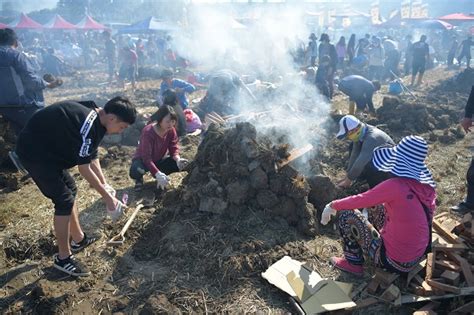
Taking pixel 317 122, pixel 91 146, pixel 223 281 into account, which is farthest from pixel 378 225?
pixel 317 122

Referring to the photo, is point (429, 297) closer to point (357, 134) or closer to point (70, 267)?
point (357, 134)

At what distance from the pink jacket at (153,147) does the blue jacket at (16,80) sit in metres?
2.21

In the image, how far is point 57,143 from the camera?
11.4 ft

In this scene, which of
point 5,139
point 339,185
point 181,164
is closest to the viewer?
point 339,185

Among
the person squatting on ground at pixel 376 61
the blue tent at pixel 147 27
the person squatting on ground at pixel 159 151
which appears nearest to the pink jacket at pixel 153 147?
the person squatting on ground at pixel 159 151

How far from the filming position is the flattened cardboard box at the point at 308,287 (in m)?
3.42

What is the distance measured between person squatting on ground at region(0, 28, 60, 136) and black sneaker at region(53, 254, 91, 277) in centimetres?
348

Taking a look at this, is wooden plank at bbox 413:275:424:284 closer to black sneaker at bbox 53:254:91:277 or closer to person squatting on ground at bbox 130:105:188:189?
person squatting on ground at bbox 130:105:188:189

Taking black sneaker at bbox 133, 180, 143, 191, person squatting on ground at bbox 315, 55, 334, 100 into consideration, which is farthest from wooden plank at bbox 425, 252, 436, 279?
person squatting on ground at bbox 315, 55, 334, 100

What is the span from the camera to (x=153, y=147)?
579 centimetres

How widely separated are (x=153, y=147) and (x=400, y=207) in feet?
12.7

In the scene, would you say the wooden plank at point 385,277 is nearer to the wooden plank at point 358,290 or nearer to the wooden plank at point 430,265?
the wooden plank at point 358,290

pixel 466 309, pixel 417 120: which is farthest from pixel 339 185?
pixel 417 120

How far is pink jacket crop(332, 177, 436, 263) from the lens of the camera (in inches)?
128
